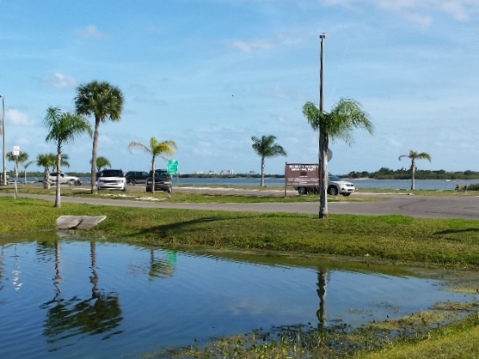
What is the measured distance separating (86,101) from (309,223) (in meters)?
28.1

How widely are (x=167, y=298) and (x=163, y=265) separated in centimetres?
479

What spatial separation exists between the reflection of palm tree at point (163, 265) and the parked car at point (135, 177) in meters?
55.9

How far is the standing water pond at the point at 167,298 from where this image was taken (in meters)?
10.4

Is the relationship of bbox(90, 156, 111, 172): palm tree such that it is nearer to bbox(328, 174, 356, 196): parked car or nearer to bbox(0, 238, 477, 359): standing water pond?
bbox(328, 174, 356, 196): parked car

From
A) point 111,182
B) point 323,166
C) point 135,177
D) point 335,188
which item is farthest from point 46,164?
point 323,166

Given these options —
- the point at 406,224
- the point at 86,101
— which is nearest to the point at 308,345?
A: the point at 406,224

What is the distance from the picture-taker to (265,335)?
10.5 m

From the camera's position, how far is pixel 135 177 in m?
76.8

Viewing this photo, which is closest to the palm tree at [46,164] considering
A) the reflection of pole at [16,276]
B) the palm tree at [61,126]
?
the palm tree at [61,126]

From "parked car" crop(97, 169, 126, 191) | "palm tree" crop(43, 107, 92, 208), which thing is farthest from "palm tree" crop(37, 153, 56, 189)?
"palm tree" crop(43, 107, 92, 208)

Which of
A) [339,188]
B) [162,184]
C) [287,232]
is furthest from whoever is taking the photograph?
[162,184]

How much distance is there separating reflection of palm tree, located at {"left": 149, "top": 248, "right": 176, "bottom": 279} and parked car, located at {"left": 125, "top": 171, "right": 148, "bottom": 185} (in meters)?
55.9

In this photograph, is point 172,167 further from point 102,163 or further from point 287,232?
point 102,163

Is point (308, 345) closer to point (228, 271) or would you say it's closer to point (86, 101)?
point (228, 271)
